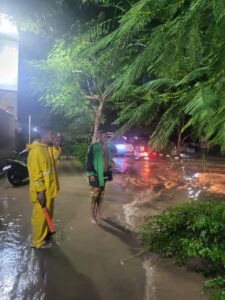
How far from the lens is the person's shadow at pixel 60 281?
4.48 metres

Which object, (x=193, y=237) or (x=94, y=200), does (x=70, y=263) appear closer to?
(x=193, y=237)

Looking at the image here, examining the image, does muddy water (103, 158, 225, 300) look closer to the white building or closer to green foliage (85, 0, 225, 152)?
green foliage (85, 0, 225, 152)

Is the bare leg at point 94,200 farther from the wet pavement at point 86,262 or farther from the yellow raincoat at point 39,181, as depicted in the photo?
the yellow raincoat at point 39,181

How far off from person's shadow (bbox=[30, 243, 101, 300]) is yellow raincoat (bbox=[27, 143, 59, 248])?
0.37 metres

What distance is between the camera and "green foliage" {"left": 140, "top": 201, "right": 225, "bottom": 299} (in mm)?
4973

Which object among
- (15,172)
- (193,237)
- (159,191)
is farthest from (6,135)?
(193,237)

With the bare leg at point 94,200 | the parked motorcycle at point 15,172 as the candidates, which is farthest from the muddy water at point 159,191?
the parked motorcycle at point 15,172

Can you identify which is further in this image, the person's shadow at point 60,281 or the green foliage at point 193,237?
the green foliage at point 193,237

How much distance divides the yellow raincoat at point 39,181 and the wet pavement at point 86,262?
1.00 ft

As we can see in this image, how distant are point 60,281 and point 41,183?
5.57 feet

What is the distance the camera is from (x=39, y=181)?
6027 mm

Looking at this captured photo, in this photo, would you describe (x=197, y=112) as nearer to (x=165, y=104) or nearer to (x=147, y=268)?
(x=165, y=104)

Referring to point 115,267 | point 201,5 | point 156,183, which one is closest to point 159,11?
point 201,5

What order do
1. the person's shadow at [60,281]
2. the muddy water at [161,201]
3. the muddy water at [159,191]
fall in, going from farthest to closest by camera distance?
the muddy water at [159,191] → the muddy water at [161,201] → the person's shadow at [60,281]
